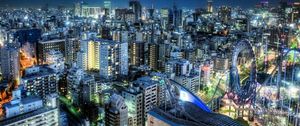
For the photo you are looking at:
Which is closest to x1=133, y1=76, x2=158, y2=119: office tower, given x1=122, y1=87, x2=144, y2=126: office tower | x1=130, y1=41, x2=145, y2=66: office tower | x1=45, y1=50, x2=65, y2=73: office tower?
x1=122, y1=87, x2=144, y2=126: office tower

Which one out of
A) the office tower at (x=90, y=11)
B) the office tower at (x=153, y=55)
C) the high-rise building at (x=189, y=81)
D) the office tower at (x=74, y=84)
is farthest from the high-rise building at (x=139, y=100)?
the office tower at (x=90, y=11)

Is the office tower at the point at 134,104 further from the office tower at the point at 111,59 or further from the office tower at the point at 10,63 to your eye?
the office tower at the point at 10,63

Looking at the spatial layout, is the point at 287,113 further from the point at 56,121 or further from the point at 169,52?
the point at 169,52

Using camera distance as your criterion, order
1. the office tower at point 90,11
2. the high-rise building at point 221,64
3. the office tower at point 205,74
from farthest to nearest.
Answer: the office tower at point 90,11
the high-rise building at point 221,64
the office tower at point 205,74

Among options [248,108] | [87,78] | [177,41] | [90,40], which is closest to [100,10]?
[177,41]

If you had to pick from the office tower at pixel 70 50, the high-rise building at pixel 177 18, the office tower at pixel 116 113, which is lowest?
the office tower at pixel 116 113

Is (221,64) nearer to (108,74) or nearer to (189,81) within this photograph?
(189,81)

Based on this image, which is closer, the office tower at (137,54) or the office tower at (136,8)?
the office tower at (137,54)
